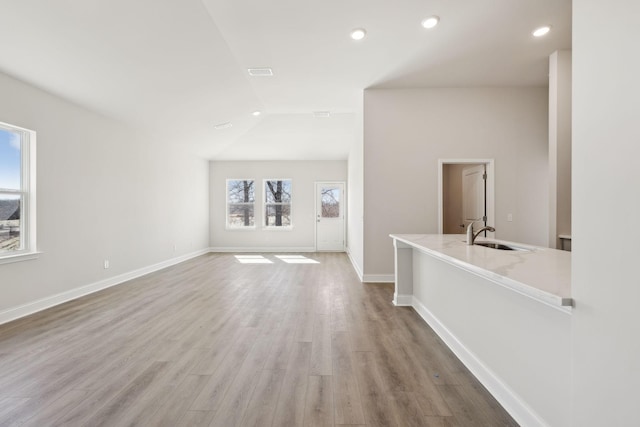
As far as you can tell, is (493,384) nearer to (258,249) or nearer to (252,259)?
(252,259)

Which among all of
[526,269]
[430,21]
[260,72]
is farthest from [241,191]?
[526,269]

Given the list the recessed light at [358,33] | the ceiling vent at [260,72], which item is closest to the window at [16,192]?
the ceiling vent at [260,72]

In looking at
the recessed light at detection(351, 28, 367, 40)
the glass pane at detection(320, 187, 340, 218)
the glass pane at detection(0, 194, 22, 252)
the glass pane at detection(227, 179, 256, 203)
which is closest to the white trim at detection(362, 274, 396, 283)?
the recessed light at detection(351, 28, 367, 40)

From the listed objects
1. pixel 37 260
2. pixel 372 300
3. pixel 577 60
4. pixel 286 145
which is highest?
pixel 286 145

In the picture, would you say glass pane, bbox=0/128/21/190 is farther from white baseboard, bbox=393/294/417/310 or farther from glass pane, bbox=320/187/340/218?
glass pane, bbox=320/187/340/218

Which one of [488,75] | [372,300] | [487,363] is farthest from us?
[488,75]

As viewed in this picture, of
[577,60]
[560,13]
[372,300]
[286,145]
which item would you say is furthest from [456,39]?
[286,145]

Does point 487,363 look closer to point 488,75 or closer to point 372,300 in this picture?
point 372,300

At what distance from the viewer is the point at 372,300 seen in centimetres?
387

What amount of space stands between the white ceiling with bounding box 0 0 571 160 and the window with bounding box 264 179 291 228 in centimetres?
350

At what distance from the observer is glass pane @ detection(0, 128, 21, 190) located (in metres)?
3.18

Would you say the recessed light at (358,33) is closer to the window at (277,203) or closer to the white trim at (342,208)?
the white trim at (342,208)

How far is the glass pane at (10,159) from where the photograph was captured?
3.18m

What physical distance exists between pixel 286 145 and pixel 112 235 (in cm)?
444
